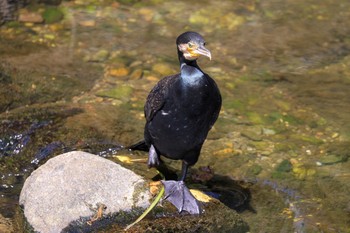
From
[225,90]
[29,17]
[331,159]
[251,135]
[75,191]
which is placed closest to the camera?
[75,191]

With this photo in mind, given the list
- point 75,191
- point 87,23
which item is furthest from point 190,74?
point 87,23

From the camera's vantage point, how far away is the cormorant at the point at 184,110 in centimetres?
536

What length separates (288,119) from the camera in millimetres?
7848

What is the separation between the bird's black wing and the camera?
18.2 ft

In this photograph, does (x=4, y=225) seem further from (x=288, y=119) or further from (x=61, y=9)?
(x=61, y=9)

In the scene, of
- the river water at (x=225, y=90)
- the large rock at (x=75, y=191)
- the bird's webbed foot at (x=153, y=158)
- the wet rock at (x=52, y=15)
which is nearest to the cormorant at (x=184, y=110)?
the bird's webbed foot at (x=153, y=158)

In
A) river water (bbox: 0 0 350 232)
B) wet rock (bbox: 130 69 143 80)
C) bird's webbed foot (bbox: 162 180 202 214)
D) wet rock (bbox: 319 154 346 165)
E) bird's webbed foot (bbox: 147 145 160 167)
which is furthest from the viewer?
wet rock (bbox: 130 69 143 80)

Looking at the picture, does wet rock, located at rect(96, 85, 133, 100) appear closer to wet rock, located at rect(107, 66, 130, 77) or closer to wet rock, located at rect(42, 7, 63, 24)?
wet rock, located at rect(107, 66, 130, 77)

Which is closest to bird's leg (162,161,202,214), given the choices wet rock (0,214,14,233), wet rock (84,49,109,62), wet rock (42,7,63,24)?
wet rock (0,214,14,233)

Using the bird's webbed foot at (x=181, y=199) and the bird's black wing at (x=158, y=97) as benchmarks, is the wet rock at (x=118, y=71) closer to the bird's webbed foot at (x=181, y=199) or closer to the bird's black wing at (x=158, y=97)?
the bird's black wing at (x=158, y=97)

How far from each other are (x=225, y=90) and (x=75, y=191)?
3.52 metres

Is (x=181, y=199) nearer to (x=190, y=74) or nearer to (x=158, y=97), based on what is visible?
(x=158, y=97)

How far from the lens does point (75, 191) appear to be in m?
5.30

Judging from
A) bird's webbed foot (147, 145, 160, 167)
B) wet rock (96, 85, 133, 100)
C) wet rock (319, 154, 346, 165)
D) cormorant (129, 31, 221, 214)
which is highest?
cormorant (129, 31, 221, 214)
